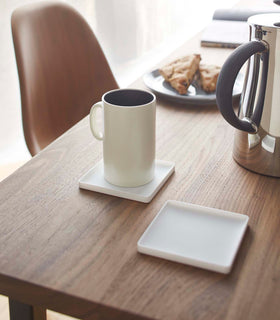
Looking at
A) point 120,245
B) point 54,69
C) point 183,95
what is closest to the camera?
point 120,245

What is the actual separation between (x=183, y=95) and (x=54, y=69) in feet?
1.37

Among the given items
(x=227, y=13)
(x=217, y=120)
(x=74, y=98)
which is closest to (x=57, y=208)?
(x=217, y=120)

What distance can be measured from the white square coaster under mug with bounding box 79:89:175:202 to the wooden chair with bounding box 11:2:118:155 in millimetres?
523

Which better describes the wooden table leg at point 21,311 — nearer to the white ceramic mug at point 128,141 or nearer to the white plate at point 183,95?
the white ceramic mug at point 128,141

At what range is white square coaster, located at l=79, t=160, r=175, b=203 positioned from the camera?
67cm

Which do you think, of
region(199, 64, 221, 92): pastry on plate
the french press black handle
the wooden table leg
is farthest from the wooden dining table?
region(199, 64, 221, 92): pastry on plate

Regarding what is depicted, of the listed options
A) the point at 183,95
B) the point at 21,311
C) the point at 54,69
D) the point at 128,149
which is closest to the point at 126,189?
the point at 128,149

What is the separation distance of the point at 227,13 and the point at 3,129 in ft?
3.59

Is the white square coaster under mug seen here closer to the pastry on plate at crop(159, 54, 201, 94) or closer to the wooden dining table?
the wooden dining table

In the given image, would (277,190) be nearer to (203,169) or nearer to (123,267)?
(203,169)

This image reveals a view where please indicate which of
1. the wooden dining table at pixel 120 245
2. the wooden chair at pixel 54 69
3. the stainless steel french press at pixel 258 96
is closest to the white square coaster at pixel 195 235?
the wooden dining table at pixel 120 245

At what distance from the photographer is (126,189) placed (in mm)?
687

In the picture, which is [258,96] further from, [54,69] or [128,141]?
[54,69]

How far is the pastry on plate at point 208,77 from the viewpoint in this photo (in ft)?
3.42
